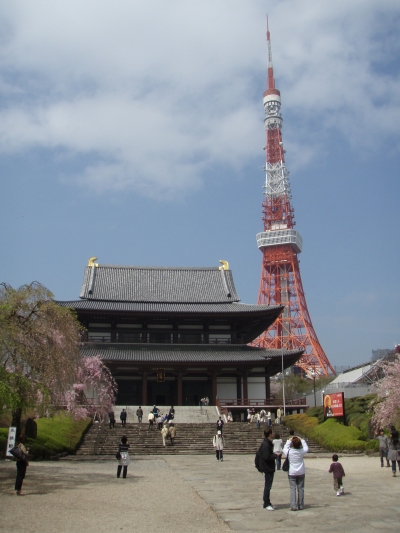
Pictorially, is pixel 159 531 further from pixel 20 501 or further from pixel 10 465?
pixel 10 465

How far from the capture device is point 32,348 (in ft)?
61.4

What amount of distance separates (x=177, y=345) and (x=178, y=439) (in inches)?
576

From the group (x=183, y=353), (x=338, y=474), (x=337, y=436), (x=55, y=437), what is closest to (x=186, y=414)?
(x=183, y=353)

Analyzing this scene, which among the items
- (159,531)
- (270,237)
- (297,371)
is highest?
(270,237)

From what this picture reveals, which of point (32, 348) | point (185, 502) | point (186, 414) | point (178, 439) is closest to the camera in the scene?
point (185, 502)

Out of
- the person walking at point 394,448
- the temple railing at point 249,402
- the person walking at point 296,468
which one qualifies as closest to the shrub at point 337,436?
the temple railing at point 249,402

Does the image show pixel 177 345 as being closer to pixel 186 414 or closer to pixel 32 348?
pixel 186 414

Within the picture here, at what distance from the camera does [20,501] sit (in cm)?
1294

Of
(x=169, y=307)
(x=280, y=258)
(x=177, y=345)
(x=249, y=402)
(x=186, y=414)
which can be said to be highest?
(x=280, y=258)

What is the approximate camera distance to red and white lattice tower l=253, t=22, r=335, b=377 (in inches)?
3487

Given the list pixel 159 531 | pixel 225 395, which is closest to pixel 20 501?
pixel 159 531

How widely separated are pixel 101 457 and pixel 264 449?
17.9m

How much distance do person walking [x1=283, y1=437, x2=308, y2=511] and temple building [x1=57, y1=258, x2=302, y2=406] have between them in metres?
31.2

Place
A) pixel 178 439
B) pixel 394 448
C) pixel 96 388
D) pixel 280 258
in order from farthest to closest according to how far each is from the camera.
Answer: pixel 280 258 → pixel 96 388 → pixel 178 439 → pixel 394 448
